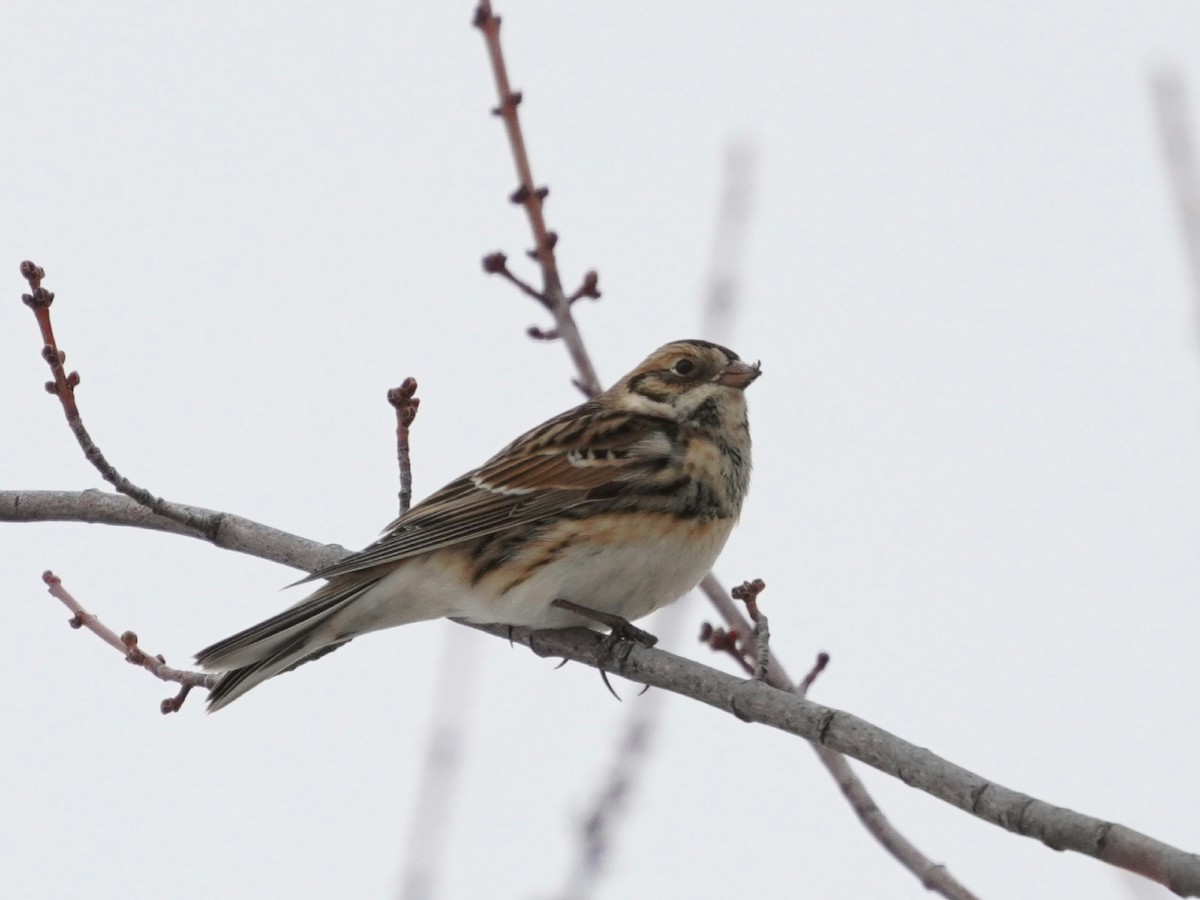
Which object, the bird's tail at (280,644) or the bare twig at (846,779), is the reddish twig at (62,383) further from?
the bare twig at (846,779)

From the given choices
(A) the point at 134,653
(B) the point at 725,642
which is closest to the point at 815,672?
(B) the point at 725,642

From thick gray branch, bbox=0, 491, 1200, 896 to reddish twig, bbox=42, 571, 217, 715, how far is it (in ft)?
1.38

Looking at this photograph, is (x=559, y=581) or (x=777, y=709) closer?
(x=777, y=709)

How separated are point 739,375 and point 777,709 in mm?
3123

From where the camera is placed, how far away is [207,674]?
20.7ft

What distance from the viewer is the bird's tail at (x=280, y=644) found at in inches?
244

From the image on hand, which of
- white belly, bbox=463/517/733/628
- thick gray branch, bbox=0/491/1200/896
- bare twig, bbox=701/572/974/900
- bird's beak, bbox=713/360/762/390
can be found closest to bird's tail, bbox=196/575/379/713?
thick gray branch, bbox=0/491/1200/896

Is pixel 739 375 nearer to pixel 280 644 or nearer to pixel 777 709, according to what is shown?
pixel 280 644

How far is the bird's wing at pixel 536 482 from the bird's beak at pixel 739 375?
359 millimetres

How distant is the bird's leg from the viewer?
6.26m

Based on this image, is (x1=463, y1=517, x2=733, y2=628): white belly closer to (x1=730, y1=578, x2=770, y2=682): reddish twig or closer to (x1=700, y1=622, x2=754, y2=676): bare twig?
(x1=700, y1=622, x2=754, y2=676): bare twig

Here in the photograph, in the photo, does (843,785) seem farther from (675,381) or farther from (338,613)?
(675,381)

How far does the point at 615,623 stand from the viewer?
21.2ft

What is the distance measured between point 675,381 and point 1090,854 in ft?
14.6
